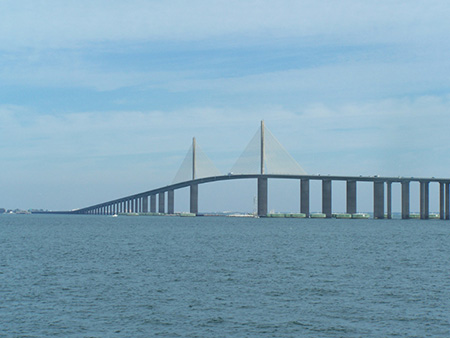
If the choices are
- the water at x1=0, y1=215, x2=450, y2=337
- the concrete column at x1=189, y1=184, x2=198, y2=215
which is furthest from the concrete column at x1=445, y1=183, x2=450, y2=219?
the water at x1=0, y1=215, x2=450, y2=337

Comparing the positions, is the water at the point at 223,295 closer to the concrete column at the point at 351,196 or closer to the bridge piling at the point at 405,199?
the concrete column at the point at 351,196

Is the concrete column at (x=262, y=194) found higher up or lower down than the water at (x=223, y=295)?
higher up

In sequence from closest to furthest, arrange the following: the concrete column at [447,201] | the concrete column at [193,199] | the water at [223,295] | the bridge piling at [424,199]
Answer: the water at [223,295] < the bridge piling at [424,199] < the concrete column at [447,201] < the concrete column at [193,199]

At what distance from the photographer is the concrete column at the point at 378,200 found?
476ft

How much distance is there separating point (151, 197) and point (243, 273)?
15160cm

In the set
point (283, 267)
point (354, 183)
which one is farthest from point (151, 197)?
point (283, 267)

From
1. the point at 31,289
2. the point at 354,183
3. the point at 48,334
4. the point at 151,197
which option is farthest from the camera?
the point at 151,197

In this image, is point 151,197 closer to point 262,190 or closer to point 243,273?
point 262,190

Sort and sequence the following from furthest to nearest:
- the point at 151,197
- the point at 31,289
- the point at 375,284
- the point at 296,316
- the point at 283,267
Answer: the point at 151,197 < the point at 283,267 < the point at 375,284 < the point at 31,289 < the point at 296,316

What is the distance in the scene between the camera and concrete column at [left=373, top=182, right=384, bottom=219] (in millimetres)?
145125

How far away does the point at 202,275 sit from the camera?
34906mm

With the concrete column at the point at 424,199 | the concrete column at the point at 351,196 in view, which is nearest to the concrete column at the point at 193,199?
the concrete column at the point at 351,196

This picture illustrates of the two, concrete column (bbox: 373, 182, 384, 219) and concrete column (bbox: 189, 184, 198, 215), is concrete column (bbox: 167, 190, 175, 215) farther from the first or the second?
concrete column (bbox: 373, 182, 384, 219)

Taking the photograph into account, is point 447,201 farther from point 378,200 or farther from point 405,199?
point 378,200
